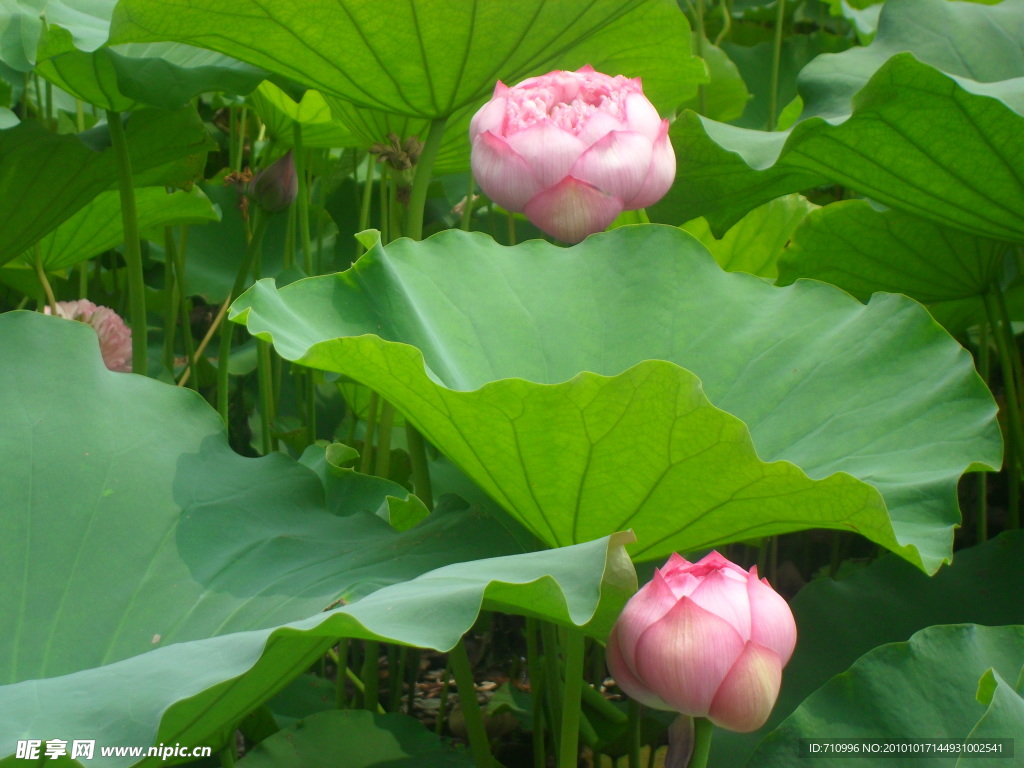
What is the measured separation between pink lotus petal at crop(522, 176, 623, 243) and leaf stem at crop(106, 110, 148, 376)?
1.73 feet

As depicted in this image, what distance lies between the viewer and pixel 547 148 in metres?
0.91

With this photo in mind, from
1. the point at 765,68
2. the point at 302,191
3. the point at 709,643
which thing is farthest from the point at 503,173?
the point at 765,68

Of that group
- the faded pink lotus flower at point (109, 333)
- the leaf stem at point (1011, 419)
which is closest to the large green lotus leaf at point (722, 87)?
the leaf stem at point (1011, 419)

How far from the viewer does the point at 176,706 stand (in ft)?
1.64

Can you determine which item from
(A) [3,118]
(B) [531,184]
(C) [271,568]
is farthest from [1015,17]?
(A) [3,118]

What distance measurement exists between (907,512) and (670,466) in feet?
0.74

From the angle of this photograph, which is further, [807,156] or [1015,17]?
[1015,17]

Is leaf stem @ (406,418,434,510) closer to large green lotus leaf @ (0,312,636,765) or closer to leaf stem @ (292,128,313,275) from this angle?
large green lotus leaf @ (0,312,636,765)

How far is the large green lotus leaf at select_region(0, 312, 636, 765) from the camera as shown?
56 cm

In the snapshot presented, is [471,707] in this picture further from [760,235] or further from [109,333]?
[760,235]

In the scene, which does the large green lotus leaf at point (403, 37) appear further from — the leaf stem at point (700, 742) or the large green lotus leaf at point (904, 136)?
the leaf stem at point (700, 742)

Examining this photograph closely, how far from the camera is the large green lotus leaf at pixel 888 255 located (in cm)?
128

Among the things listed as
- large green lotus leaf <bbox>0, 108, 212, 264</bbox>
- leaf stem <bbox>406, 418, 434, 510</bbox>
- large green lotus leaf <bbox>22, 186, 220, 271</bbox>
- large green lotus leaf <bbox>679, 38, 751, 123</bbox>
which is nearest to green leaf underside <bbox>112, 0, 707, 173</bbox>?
large green lotus leaf <bbox>0, 108, 212, 264</bbox>

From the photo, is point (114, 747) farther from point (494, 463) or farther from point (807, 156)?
point (807, 156)
